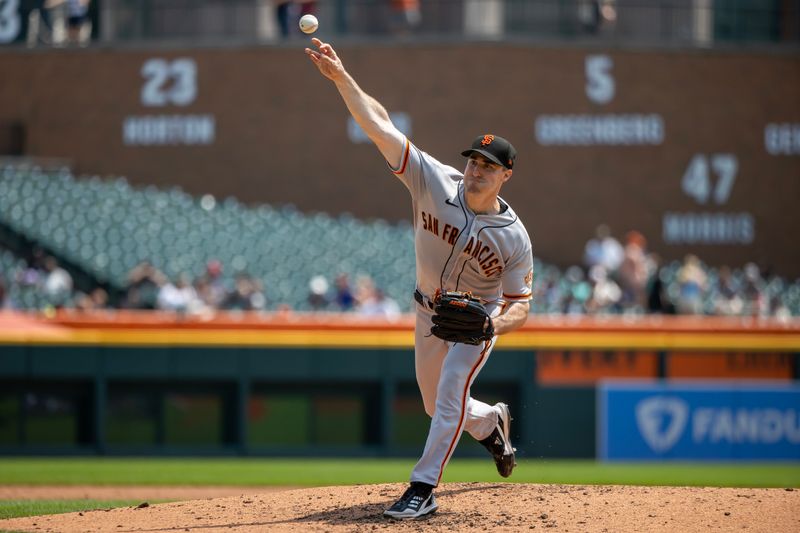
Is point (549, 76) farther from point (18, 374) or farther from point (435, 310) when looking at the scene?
point (435, 310)

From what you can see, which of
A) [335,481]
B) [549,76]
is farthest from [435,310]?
[549,76]

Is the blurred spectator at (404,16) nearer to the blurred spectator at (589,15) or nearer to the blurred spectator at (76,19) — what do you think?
the blurred spectator at (589,15)

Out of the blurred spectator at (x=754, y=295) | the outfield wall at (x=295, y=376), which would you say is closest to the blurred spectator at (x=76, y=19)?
the outfield wall at (x=295, y=376)

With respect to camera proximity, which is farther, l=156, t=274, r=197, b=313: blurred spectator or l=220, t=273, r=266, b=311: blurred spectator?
l=220, t=273, r=266, b=311: blurred spectator

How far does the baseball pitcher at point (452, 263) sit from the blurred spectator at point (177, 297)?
899 centimetres

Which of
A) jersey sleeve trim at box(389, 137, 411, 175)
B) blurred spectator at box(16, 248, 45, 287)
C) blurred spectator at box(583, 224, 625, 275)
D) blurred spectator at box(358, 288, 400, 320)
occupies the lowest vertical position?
blurred spectator at box(358, 288, 400, 320)

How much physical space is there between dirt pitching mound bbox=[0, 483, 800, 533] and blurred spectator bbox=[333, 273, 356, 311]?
8500 millimetres

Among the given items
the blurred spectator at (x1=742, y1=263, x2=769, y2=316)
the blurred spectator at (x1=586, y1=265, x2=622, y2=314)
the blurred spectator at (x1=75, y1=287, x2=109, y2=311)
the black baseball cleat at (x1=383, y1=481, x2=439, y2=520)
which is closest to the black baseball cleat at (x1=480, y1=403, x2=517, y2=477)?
the black baseball cleat at (x1=383, y1=481, x2=439, y2=520)

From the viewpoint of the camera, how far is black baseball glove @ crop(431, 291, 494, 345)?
6.22 metres

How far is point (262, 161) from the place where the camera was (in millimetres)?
21844

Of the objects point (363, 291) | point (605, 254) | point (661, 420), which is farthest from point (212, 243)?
point (661, 420)

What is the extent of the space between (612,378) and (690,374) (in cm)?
94

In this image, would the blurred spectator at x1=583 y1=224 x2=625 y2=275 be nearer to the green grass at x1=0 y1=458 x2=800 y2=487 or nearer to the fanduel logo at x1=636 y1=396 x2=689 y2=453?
the fanduel logo at x1=636 y1=396 x2=689 y2=453

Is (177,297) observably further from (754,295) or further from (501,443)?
(501,443)
